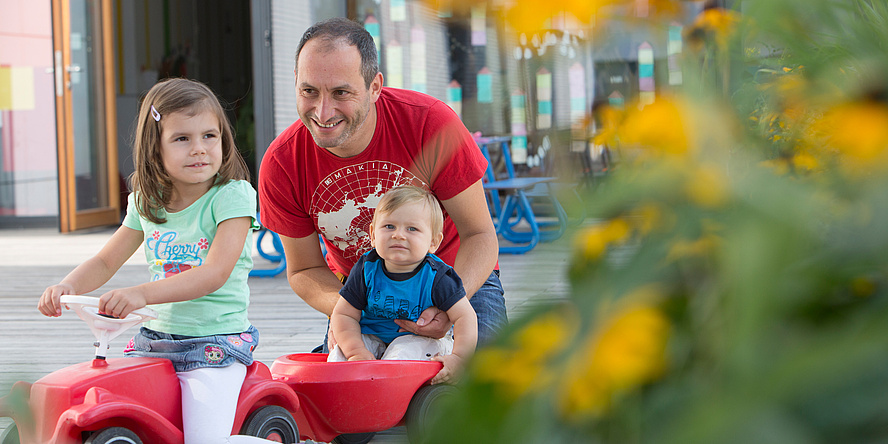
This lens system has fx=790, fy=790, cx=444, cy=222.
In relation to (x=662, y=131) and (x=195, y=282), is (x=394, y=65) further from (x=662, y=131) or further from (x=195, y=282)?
(x=662, y=131)

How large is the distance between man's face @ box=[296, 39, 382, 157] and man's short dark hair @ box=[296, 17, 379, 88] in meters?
0.01

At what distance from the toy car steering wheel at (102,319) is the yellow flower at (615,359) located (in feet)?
4.31

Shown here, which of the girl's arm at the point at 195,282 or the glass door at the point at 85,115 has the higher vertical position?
the glass door at the point at 85,115

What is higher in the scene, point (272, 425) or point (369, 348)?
point (369, 348)

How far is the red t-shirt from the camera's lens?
6.19ft

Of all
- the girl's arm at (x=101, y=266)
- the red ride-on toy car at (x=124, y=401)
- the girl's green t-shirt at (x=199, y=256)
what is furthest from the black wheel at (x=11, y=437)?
the girl's green t-shirt at (x=199, y=256)

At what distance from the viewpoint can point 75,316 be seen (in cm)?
335

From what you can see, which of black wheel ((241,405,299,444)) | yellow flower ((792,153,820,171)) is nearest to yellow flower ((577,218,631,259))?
yellow flower ((792,153,820,171))

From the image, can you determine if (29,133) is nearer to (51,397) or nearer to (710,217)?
(51,397)

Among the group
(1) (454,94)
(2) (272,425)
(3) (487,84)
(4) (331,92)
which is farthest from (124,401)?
(1) (454,94)

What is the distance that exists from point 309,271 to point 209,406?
591 millimetres

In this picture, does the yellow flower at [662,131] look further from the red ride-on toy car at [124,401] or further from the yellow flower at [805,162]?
the red ride-on toy car at [124,401]

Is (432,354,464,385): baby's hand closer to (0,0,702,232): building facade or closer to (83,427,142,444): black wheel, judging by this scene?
(83,427,142,444): black wheel

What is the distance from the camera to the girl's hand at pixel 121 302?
4.43ft
